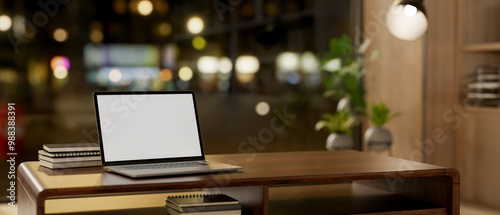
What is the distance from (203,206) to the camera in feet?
7.21

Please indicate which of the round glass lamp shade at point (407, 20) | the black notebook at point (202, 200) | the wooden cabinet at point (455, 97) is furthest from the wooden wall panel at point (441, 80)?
the black notebook at point (202, 200)

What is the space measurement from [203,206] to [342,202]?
661 millimetres

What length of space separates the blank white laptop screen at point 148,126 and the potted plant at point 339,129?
288 cm

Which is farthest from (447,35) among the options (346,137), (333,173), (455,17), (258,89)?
(333,173)

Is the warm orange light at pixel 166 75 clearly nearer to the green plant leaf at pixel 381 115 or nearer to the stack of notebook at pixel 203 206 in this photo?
the green plant leaf at pixel 381 115

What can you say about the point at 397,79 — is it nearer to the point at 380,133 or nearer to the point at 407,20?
the point at 380,133

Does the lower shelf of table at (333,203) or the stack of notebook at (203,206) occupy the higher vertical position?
the stack of notebook at (203,206)

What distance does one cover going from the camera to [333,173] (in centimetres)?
227

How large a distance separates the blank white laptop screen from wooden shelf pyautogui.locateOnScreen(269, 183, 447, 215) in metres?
0.45

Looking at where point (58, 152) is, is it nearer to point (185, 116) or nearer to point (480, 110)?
point (185, 116)

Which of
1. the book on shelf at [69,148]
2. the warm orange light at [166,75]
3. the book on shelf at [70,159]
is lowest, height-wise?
the book on shelf at [70,159]

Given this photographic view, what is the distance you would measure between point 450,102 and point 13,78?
11.6 feet

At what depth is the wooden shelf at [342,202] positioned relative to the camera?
241cm

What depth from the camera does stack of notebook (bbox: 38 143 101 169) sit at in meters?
2.43
